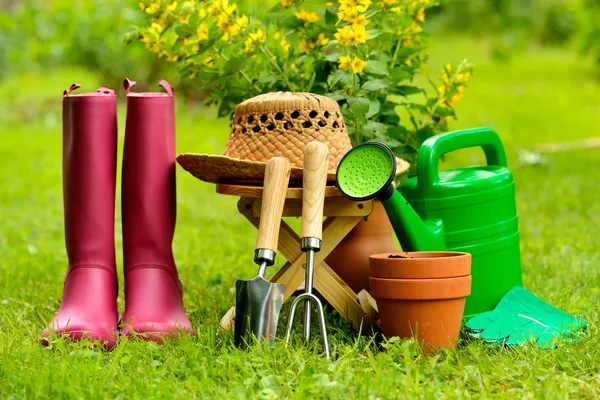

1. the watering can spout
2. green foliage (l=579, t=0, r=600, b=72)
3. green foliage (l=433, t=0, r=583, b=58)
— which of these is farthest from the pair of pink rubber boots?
green foliage (l=433, t=0, r=583, b=58)

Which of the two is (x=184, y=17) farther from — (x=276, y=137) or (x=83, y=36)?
(x=83, y=36)

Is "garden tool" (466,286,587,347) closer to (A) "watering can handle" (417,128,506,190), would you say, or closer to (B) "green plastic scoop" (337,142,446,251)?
(B) "green plastic scoop" (337,142,446,251)

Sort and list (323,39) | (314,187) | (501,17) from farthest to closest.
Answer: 1. (501,17)
2. (323,39)
3. (314,187)

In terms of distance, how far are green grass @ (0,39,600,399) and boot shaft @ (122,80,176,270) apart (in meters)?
0.25

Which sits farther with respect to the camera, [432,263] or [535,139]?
[535,139]

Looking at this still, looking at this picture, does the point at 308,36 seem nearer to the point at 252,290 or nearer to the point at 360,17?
the point at 360,17

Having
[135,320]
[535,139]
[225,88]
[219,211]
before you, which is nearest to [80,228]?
[135,320]

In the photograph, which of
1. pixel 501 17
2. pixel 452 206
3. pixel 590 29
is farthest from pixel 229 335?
pixel 501 17

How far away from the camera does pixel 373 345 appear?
2.07 m

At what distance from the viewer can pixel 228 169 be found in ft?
6.97

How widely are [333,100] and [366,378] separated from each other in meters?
0.84

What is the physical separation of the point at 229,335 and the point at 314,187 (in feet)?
1.36

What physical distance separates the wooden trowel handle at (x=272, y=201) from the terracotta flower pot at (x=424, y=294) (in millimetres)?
246

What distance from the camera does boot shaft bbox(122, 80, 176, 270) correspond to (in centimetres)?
226
